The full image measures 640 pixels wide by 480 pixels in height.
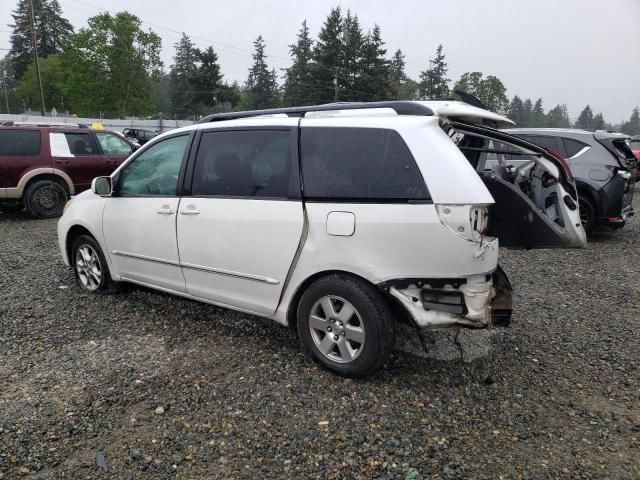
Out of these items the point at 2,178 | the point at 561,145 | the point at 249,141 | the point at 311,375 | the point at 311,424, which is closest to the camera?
the point at 311,424

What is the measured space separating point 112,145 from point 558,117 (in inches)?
4018

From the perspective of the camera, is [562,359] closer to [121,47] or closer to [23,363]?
[23,363]

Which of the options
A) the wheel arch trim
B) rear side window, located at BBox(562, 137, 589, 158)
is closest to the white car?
rear side window, located at BBox(562, 137, 589, 158)

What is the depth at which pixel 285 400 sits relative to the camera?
117 inches

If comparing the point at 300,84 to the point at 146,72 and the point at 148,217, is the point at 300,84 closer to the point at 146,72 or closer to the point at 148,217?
the point at 146,72

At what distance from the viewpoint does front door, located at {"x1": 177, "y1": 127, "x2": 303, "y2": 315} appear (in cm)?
329

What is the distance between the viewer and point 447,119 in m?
3.09

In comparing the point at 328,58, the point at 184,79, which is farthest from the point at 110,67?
the point at 328,58

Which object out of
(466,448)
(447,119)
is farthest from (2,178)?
(466,448)

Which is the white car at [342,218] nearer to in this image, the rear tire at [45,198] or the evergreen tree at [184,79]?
the rear tire at [45,198]

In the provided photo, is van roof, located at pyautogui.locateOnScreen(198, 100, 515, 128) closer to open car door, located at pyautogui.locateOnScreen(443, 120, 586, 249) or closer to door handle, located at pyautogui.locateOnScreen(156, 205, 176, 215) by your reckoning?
open car door, located at pyautogui.locateOnScreen(443, 120, 586, 249)

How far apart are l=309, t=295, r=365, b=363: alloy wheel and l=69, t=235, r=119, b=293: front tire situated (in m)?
2.53

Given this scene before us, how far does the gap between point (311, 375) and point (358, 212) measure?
1182mm

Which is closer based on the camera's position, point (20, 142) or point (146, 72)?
point (20, 142)
